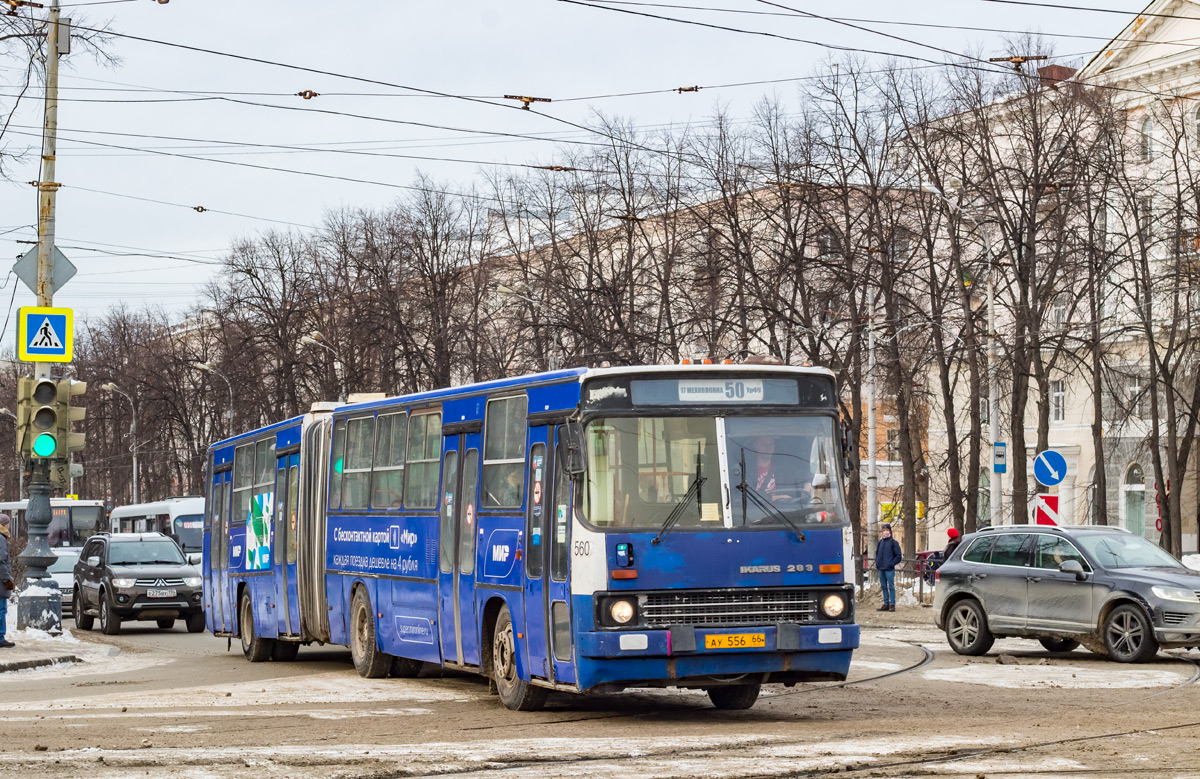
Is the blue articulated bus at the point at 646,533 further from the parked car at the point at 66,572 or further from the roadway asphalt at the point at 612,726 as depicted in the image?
the parked car at the point at 66,572

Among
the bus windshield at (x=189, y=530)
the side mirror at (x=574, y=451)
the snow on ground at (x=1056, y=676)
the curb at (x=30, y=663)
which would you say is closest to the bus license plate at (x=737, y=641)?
the side mirror at (x=574, y=451)

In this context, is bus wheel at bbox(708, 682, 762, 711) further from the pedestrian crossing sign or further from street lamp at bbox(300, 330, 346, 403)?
street lamp at bbox(300, 330, 346, 403)

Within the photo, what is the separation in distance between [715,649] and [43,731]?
4.82 meters

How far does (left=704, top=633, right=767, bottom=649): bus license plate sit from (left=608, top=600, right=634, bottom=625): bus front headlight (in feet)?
1.99

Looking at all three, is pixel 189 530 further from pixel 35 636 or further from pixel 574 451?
pixel 574 451

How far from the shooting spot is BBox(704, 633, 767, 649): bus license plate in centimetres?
1264

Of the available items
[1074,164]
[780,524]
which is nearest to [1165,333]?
[1074,164]

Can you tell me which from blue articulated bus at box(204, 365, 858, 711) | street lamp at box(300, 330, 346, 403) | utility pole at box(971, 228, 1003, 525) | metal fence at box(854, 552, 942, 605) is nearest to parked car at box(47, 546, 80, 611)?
metal fence at box(854, 552, 942, 605)

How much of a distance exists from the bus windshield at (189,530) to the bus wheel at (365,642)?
31.9m

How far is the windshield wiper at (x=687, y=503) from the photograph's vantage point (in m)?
12.7

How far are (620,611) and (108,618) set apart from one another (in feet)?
63.8

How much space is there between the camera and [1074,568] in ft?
64.3

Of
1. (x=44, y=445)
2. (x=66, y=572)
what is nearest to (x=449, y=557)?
(x=44, y=445)

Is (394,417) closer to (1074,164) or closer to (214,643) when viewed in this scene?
(214,643)
